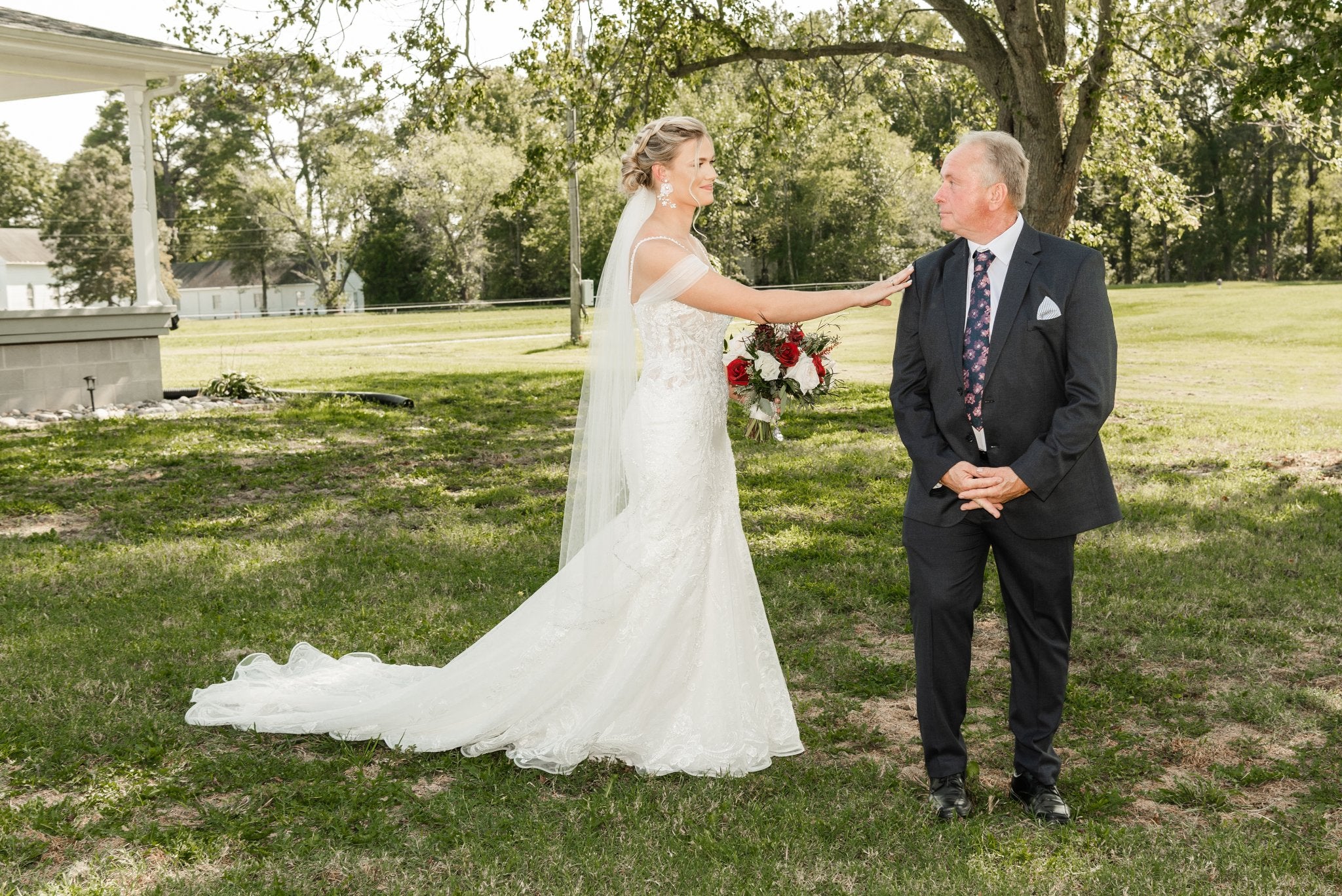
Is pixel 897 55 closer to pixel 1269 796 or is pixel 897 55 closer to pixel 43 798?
pixel 1269 796

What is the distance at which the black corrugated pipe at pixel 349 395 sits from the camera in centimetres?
1645

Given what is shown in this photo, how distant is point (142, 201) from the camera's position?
16.4m

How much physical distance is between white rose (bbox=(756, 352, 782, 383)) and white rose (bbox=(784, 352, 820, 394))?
0.18 feet

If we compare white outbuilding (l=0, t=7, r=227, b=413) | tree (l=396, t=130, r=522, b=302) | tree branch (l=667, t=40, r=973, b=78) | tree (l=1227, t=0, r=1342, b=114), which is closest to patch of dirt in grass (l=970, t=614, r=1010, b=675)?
tree (l=1227, t=0, r=1342, b=114)

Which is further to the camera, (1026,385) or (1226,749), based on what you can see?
(1226,749)

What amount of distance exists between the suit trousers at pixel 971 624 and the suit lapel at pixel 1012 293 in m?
0.57

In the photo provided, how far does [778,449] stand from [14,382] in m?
10.1

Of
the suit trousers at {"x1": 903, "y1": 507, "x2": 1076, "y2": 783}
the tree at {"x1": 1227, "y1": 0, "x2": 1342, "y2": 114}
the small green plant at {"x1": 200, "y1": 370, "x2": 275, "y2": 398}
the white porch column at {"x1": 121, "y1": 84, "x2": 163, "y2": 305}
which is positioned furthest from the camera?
the small green plant at {"x1": 200, "y1": 370, "x2": 275, "y2": 398}

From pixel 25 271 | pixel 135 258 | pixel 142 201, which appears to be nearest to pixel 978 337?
pixel 135 258

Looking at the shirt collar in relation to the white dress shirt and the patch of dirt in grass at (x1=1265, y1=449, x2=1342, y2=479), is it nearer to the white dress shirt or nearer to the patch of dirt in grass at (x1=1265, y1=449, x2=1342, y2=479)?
the white dress shirt

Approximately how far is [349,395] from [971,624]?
1423cm

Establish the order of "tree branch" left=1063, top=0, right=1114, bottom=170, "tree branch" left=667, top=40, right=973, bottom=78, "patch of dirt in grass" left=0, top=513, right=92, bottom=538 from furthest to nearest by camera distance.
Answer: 1. "tree branch" left=667, top=40, right=973, bottom=78
2. "tree branch" left=1063, top=0, right=1114, bottom=170
3. "patch of dirt in grass" left=0, top=513, right=92, bottom=538

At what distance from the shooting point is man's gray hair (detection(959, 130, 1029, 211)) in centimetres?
386

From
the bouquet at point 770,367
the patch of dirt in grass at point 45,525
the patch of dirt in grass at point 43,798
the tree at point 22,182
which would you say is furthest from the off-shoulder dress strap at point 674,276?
the tree at point 22,182
